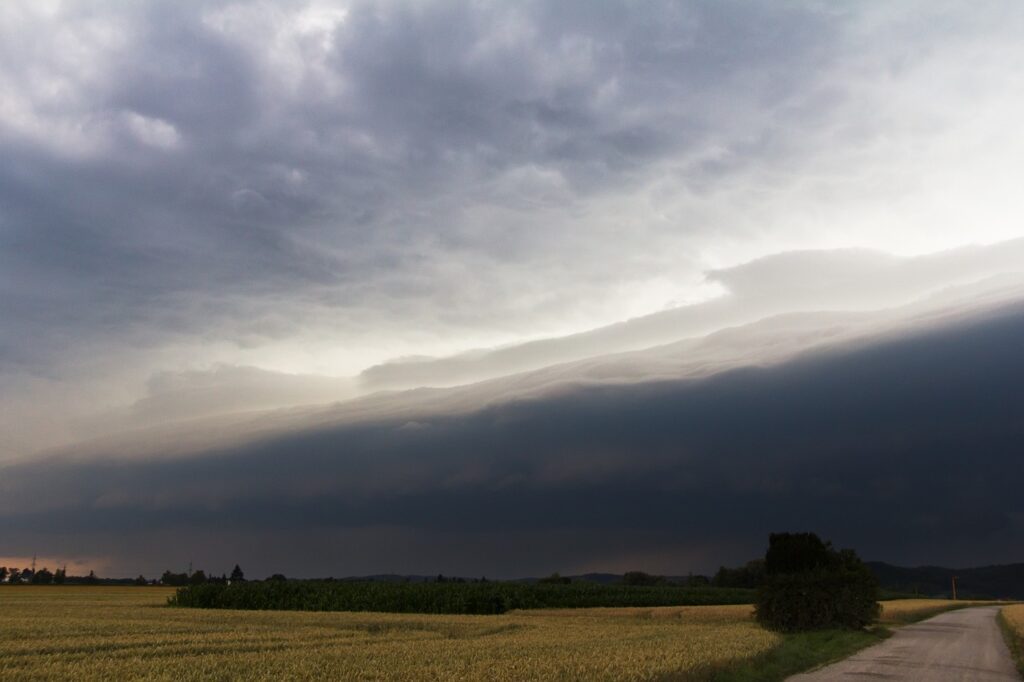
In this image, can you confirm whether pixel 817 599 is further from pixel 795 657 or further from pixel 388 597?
pixel 388 597

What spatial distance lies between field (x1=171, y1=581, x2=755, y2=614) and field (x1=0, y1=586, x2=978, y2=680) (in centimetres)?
2548

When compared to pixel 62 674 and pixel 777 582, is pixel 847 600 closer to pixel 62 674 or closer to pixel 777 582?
pixel 777 582

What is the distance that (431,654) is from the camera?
91.8 feet

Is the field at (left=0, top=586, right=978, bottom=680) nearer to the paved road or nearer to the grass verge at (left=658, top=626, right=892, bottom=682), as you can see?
the grass verge at (left=658, top=626, right=892, bottom=682)

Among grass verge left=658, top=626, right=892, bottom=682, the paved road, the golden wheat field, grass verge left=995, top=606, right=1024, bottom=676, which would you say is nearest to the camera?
the golden wheat field

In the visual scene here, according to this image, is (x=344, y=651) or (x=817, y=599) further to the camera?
(x=817, y=599)

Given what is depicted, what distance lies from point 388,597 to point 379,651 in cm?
4780

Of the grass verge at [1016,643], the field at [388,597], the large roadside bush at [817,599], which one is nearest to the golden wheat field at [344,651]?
the grass verge at [1016,643]

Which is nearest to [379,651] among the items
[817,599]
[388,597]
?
[817,599]

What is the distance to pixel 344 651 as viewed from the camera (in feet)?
96.4

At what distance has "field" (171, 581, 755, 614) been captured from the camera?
74.8 metres

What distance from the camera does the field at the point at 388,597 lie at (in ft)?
245

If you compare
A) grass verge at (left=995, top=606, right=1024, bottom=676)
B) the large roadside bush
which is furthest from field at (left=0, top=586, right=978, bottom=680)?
grass verge at (left=995, top=606, right=1024, bottom=676)

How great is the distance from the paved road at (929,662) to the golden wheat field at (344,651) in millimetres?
3316
